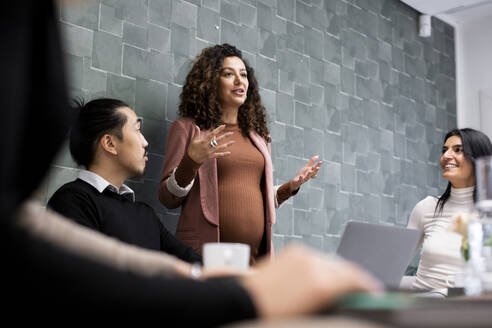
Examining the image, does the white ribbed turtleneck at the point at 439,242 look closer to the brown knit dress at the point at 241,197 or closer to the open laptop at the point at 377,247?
the brown knit dress at the point at 241,197

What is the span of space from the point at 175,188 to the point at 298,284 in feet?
7.11

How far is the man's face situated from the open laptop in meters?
1.10

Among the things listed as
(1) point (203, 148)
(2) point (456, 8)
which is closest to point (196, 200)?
(1) point (203, 148)

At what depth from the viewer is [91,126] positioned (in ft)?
7.93

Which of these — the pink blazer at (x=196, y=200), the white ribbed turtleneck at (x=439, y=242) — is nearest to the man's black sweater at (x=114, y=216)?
the pink blazer at (x=196, y=200)

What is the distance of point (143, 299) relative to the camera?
0.47 meters

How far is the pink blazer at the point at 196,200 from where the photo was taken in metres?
2.72

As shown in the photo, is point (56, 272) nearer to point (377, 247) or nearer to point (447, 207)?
point (377, 247)

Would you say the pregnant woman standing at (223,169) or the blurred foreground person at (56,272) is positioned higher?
the pregnant woman standing at (223,169)

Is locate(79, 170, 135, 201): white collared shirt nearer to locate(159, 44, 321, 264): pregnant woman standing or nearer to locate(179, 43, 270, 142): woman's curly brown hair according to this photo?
locate(159, 44, 321, 264): pregnant woman standing

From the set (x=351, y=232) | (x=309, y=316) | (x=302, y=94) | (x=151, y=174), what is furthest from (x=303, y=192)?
(x=309, y=316)

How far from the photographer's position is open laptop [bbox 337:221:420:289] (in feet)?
5.21

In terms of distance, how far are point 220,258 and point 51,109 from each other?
60 centimetres

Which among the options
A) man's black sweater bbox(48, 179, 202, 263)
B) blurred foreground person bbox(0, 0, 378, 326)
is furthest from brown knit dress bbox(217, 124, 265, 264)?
blurred foreground person bbox(0, 0, 378, 326)
